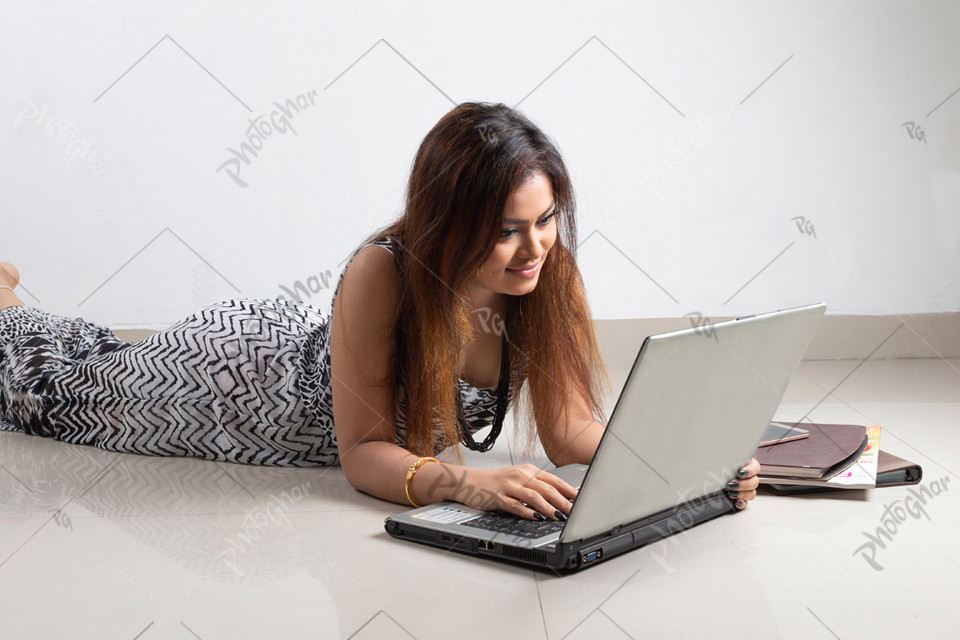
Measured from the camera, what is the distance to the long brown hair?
1257 mm

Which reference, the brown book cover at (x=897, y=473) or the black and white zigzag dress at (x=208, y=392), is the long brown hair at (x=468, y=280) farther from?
the brown book cover at (x=897, y=473)

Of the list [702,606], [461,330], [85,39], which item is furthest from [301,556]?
[85,39]

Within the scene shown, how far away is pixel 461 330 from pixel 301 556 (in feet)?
1.29

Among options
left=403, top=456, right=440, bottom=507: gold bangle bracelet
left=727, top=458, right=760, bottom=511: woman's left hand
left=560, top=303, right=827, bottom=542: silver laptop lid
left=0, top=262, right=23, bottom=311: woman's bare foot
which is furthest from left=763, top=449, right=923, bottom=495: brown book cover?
left=0, top=262, right=23, bottom=311: woman's bare foot

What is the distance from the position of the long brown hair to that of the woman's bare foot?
1.12 meters

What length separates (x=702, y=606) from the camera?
3.44 ft

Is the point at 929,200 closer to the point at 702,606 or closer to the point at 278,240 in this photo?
the point at 278,240

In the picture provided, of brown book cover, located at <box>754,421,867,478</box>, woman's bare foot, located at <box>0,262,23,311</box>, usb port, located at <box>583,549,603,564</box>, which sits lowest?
woman's bare foot, located at <box>0,262,23,311</box>

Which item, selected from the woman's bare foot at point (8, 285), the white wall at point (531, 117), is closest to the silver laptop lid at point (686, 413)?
the woman's bare foot at point (8, 285)

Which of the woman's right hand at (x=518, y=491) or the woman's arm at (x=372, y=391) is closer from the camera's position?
the woman's right hand at (x=518, y=491)

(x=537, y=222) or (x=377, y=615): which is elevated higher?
(x=537, y=222)

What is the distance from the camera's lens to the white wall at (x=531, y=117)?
278 centimetres

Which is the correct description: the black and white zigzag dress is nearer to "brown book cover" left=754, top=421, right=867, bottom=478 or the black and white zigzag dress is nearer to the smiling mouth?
the smiling mouth

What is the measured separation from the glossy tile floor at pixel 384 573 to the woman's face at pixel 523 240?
1.25ft
